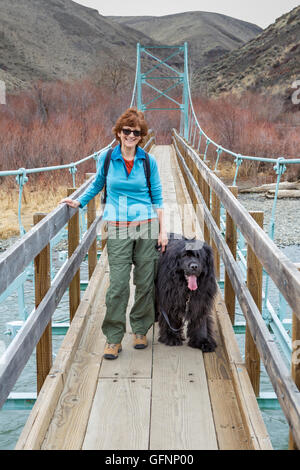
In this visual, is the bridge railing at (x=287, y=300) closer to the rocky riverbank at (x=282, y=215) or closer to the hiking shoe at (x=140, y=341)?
the hiking shoe at (x=140, y=341)

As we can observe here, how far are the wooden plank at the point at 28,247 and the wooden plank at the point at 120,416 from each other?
28.8 inches

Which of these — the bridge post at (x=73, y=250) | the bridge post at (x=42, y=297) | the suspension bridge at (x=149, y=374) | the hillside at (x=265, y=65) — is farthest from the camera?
the hillside at (x=265, y=65)

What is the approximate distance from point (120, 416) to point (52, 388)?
342mm

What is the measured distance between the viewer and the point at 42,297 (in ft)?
9.07

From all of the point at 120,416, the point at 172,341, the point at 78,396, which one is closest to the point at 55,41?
the point at 172,341

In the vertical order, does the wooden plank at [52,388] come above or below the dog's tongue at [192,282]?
below

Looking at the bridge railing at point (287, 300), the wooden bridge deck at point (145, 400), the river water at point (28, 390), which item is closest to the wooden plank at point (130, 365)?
the wooden bridge deck at point (145, 400)

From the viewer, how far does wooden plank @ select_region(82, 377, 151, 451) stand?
2.29 meters

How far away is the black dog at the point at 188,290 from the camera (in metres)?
3.01

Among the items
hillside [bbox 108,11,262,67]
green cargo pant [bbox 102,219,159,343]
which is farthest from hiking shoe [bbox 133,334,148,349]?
hillside [bbox 108,11,262,67]

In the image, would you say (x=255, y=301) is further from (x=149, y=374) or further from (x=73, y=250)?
(x=73, y=250)

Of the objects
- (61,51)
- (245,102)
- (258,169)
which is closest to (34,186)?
(258,169)

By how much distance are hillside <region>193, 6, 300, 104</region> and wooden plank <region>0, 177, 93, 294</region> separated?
3419cm

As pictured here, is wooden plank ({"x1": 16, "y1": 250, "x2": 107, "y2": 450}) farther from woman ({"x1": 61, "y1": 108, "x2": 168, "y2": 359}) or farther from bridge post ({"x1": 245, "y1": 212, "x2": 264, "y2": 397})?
bridge post ({"x1": 245, "y1": 212, "x2": 264, "y2": 397})
